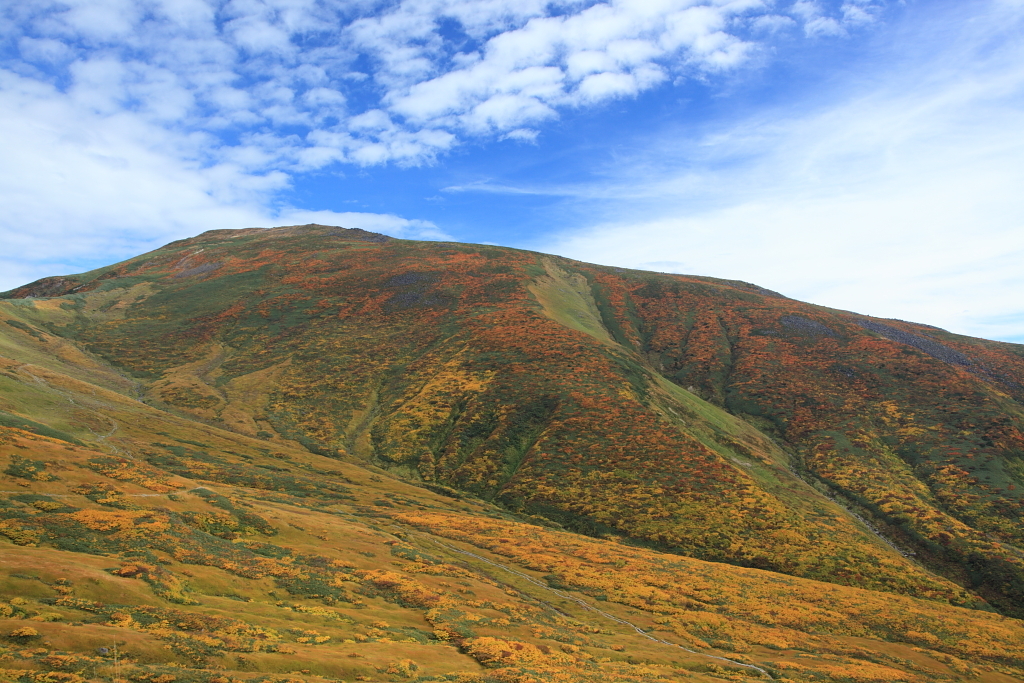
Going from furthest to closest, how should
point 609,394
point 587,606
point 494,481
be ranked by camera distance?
point 609,394, point 494,481, point 587,606

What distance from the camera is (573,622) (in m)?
36.5

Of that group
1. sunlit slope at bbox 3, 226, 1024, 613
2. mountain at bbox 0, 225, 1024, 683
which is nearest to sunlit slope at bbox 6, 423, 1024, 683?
mountain at bbox 0, 225, 1024, 683

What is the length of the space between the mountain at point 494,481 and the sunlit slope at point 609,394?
550mm

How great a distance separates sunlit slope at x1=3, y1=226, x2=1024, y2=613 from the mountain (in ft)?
1.80

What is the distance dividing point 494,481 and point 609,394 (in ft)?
82.3

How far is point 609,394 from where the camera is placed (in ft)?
280

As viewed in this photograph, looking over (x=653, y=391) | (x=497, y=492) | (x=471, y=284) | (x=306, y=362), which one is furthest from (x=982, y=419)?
(x=306, y=362)

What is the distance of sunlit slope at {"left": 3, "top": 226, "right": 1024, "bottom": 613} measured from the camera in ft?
Answer: 202

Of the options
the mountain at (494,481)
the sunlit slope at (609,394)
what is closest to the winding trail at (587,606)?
the mountain at (494,481)

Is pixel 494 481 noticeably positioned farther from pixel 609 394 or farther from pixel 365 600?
pixel 365 600

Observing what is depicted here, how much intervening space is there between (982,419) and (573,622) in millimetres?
83354

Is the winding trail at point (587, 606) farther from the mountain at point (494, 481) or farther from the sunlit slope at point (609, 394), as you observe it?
the sunlit slope at point (609, 394)

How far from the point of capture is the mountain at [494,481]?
2495 centimetres

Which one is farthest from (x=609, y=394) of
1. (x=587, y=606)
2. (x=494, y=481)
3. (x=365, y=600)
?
(x=365, y=600)
